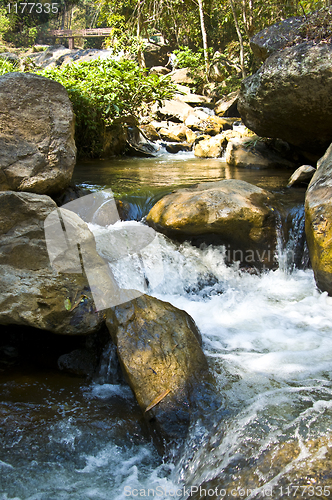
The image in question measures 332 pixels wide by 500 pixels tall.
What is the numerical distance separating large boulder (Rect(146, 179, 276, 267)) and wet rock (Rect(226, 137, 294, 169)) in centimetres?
400

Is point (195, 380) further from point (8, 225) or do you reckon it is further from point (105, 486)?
point (8, 225)

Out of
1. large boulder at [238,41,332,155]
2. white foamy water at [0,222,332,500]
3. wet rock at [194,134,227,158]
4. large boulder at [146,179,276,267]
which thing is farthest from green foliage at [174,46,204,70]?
white foamy water at [0,222,332,500]

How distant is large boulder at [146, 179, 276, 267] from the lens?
16.4 ft

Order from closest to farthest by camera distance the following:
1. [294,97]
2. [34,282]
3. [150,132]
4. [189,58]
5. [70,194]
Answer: [34,282], [70,194], [294,97], [150,132], [189,58]

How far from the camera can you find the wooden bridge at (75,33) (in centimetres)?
3351

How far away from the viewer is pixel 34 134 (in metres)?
4.75

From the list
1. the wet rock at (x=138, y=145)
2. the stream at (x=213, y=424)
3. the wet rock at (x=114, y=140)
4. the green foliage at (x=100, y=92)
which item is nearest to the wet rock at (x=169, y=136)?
the wet rock at (x=138, y=145)

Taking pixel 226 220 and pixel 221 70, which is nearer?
pixel 226 220

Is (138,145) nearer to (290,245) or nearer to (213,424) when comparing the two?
(290,245)

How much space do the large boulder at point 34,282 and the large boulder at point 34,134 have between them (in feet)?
4.80

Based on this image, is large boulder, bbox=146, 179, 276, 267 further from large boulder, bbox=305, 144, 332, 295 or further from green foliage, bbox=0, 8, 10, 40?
green foliage, bbox=0, 8, 10, 40

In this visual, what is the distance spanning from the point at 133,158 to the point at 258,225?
Answer: 647 cm

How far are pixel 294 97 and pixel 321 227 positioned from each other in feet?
12.3

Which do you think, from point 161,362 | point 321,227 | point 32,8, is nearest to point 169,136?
point 321,227
